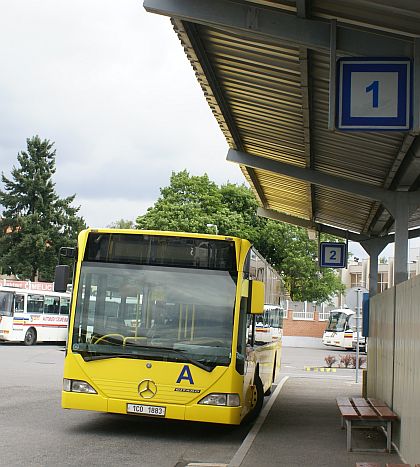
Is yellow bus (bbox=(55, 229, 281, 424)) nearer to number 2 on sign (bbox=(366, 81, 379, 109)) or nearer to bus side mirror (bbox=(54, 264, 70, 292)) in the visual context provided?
bus side mirror (bbox=(54, 264, 70, 292))

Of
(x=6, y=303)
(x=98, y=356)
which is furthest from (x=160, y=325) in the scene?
(x=6, y=303)

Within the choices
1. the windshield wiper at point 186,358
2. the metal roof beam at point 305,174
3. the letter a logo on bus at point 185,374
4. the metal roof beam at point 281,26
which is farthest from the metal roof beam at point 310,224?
the metal roof beam at point 281,26

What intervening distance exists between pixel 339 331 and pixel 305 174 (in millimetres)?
38226

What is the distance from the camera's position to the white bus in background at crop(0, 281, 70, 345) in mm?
37250

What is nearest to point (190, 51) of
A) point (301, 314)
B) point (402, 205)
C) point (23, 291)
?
point (402, 205)

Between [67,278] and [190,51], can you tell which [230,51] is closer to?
[190,51]

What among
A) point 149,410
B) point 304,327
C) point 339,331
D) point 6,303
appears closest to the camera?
point 149,410

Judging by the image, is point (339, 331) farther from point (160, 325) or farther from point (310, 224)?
point (160, 325)

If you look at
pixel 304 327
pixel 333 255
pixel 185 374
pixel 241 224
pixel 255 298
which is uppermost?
pixel 241 224

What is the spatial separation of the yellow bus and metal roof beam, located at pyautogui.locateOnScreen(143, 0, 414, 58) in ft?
13.7

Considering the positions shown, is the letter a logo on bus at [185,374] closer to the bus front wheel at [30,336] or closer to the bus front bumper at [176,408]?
the bus front bumper at [176,408]

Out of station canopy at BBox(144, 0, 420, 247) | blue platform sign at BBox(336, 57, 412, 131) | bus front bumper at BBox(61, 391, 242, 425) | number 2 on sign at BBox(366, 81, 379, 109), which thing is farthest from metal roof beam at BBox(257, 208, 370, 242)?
number 2 on sign at BBox(366, 81, 379, 109)

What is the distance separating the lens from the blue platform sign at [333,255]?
837 inches

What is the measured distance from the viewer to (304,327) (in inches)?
2436
